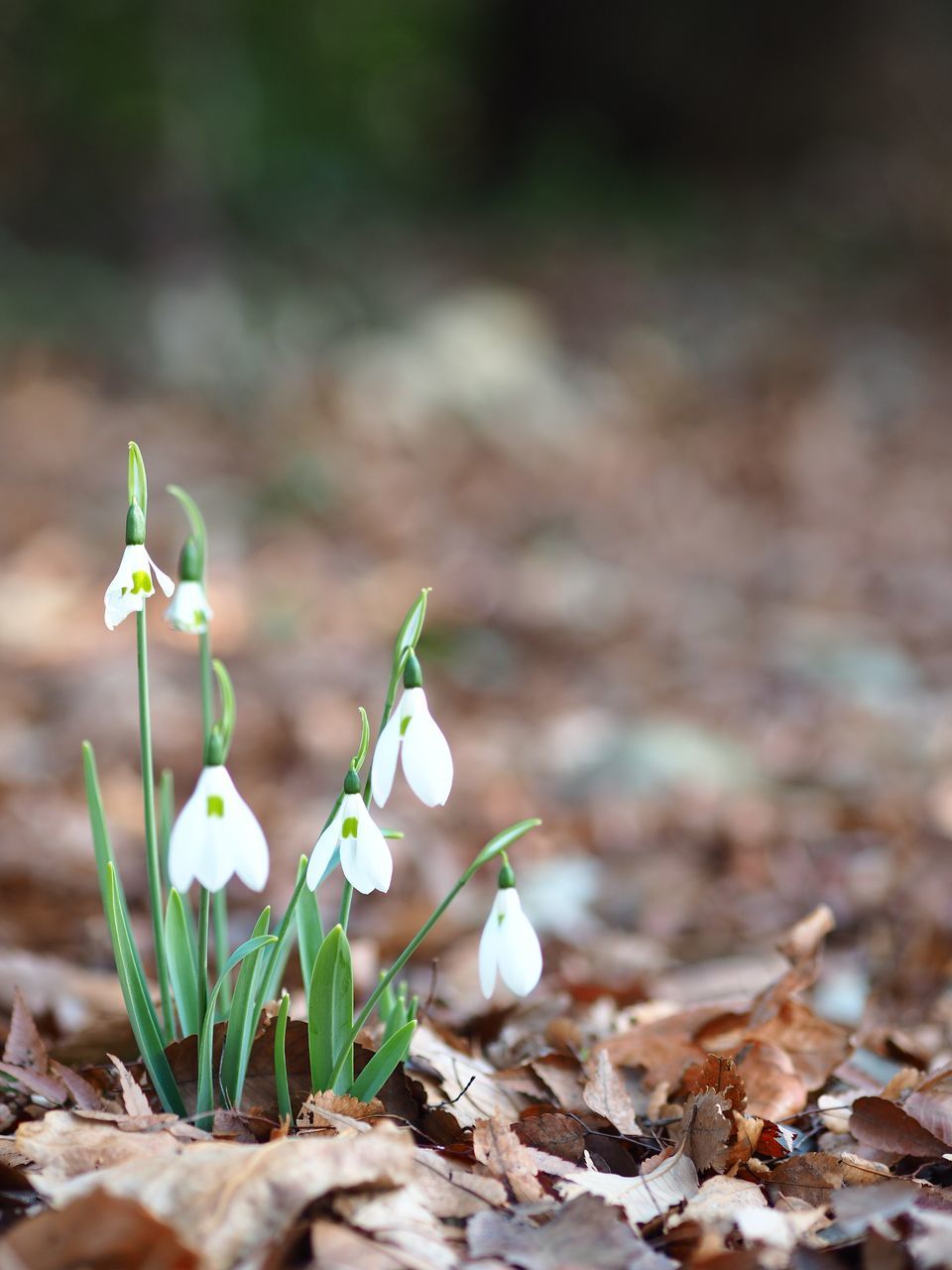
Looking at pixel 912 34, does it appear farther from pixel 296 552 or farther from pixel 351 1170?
pixel 351 1170

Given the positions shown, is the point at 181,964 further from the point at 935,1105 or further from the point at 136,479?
the point at 935,1105

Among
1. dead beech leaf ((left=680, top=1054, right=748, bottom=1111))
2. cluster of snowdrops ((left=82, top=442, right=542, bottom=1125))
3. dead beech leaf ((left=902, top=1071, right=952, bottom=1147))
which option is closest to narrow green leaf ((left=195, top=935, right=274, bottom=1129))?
cluster of snowdrops ((left=82, top=442, right=542, bottom=1125))

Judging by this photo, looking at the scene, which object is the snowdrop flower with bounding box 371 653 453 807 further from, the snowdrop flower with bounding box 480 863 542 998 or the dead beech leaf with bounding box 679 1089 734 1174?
the dead beech leaf with bounding box 679 1089 734 1174

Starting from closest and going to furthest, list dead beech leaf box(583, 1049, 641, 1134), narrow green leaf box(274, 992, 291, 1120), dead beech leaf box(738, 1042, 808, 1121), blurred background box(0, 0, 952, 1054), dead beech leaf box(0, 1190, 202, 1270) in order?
dead beech leaf box(0, 1190, 202, 1270) → narrow green leaf box(274, 992, 291, 1120) → dead beech leaf box(583, 1049, 641, 1134) → dead beech leaf box(738, 1042, 808, 1121) → blurred background box(0, 0, 952, 1054)

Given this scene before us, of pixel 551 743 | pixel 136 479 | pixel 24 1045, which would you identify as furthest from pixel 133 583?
pixel 551 743

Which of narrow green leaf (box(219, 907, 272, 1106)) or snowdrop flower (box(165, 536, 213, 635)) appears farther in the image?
narrow green leaf (box(219, 907, 272, 1106))

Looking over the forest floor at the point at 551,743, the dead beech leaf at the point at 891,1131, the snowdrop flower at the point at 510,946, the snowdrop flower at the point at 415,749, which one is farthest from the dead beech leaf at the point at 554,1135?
the snowdrop flower at the point at 415,749
